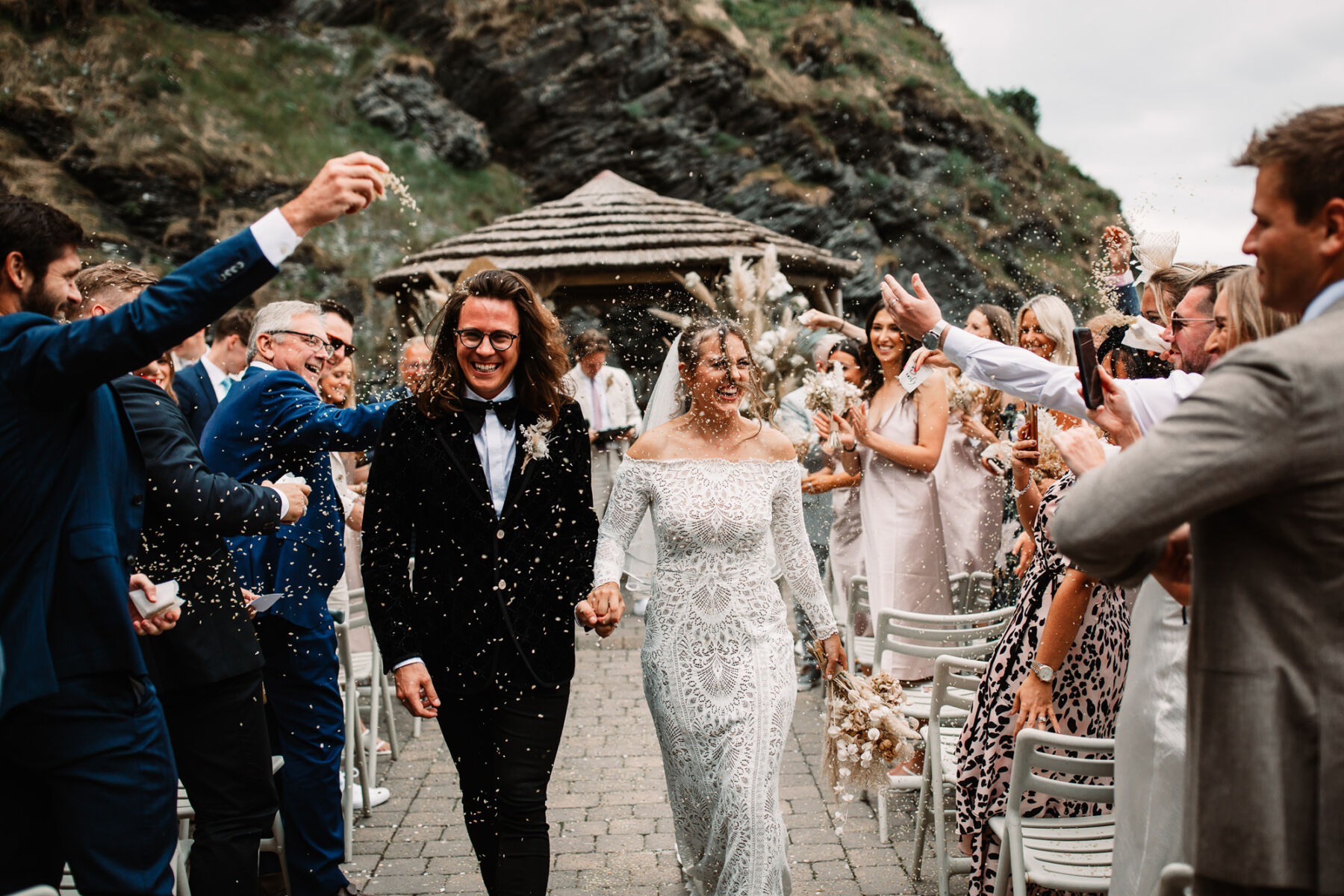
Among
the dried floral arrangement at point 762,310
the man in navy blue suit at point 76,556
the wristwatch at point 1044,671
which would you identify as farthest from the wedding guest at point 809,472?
the man in navy blue suit at point 76,556

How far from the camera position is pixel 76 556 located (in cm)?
234

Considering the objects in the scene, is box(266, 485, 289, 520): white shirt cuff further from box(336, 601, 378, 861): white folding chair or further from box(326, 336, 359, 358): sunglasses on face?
box(326, 336, 359, 358): sunglasses on face

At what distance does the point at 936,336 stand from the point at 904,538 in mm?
2574

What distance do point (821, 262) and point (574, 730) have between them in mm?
10809

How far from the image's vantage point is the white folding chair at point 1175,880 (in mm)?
1894

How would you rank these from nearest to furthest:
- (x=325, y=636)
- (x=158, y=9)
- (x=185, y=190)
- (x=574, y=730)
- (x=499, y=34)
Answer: (x=325, y=636)
(x=574, y=730)
(x=185, y=190)
(x=158, y=9)
(x=499, y=34)

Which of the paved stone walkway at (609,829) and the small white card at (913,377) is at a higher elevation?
the small white card at (913,377)

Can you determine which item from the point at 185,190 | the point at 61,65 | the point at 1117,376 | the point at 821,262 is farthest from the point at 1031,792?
the point at 61,65

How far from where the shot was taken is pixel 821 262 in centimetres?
1546

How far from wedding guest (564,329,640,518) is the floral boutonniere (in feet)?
20.9

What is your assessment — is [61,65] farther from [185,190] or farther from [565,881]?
[565,881]

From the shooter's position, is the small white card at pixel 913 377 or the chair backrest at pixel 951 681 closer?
the chair backrest at pixel 951 681

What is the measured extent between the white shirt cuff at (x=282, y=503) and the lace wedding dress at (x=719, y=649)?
112 centimetres

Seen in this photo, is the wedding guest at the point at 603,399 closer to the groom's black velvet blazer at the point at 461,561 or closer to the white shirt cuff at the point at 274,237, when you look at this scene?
the groom's black velvet blazer at the point at 461,561
